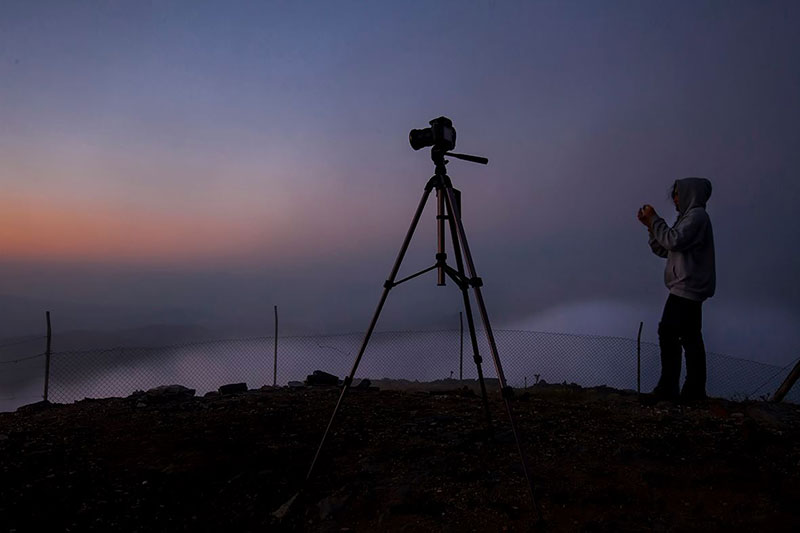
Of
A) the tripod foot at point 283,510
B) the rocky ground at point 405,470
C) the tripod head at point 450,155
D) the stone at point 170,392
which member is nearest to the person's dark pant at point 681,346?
the rocky ground at point 405,470

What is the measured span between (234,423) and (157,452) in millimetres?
1028

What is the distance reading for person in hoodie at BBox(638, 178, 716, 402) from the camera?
5.99 m

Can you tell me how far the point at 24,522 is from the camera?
10.5 ft

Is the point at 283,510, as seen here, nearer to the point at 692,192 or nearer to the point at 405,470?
the point at 405,470

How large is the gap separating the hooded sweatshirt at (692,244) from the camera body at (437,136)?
11.6ft

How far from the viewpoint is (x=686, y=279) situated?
6.02m

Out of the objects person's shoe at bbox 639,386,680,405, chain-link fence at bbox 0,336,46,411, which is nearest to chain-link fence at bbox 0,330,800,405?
chain-link fence at bbox 0,336,46,411

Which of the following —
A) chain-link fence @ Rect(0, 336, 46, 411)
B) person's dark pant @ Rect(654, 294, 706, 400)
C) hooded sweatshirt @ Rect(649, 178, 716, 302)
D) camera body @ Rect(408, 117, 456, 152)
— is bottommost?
chain-link fence @ Rect(0, 336, 46, 411)

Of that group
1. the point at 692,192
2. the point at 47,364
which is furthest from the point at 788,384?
the point at 47,364

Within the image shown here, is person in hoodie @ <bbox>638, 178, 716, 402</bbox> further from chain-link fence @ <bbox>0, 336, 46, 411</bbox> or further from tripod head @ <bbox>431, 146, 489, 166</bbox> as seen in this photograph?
chain-link fence @ <bbox>0, 336, 46, 411</bbox>

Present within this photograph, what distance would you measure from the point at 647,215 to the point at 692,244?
0.64 metres

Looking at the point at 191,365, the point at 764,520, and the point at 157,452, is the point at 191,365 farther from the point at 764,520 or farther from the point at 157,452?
Result: the point at 764,520

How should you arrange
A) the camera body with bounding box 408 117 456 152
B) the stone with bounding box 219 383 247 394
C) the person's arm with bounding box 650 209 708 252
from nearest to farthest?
1. the camera body with bounding box 408 117 456 152
2. the person's arm with bounding box 650 209 708 252
3. the stone with bounding box 219 383 247 394

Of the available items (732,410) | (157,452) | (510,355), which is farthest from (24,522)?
(510,355)
